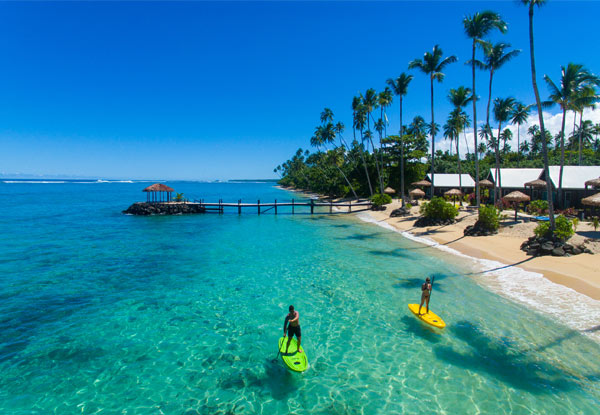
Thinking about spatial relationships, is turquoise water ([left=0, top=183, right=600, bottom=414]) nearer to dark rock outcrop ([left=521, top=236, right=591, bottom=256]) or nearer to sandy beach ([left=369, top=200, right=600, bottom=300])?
sandy beach ([left=369, top=200, right=600, bottom=300])

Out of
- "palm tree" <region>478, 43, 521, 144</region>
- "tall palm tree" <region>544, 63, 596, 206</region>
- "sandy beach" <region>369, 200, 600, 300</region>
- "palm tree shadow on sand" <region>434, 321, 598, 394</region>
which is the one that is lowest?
"palm tree shadow on sand" <region>434, 321, 598, 394</region>

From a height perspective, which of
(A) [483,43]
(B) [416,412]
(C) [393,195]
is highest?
(A) [483,43]

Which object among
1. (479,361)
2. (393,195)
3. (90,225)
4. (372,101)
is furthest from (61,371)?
(393,195)

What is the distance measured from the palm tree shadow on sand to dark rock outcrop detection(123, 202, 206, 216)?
44372 millimetres

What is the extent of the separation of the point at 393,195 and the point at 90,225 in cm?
4999

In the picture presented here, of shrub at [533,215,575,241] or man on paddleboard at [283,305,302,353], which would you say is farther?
shrub at [533,215,575,241]

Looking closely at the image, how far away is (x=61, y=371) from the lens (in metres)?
8.58

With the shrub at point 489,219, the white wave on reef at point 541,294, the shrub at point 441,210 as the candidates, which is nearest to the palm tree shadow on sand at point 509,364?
the white wave on reef at point 541,294

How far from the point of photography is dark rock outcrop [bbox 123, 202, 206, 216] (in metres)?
45.5

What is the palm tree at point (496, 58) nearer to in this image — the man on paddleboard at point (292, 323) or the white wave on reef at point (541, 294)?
the white wave on reef at point (541, 294)

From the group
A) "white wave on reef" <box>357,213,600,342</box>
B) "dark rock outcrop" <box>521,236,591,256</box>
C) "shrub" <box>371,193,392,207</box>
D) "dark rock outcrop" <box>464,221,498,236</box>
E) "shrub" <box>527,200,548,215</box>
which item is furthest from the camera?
"shrub" <box>371,193,392,207</box>

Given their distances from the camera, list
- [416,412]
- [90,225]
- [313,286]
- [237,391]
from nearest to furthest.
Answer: [416,412], [237,391], [313,286], [90,225]

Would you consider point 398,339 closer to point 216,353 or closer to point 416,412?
point 416,412

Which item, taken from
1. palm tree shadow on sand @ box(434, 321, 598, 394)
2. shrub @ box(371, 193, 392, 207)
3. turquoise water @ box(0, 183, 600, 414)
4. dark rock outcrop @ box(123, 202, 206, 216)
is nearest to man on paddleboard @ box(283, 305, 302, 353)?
turquoise water @ box(0, 183, 600, 414)
